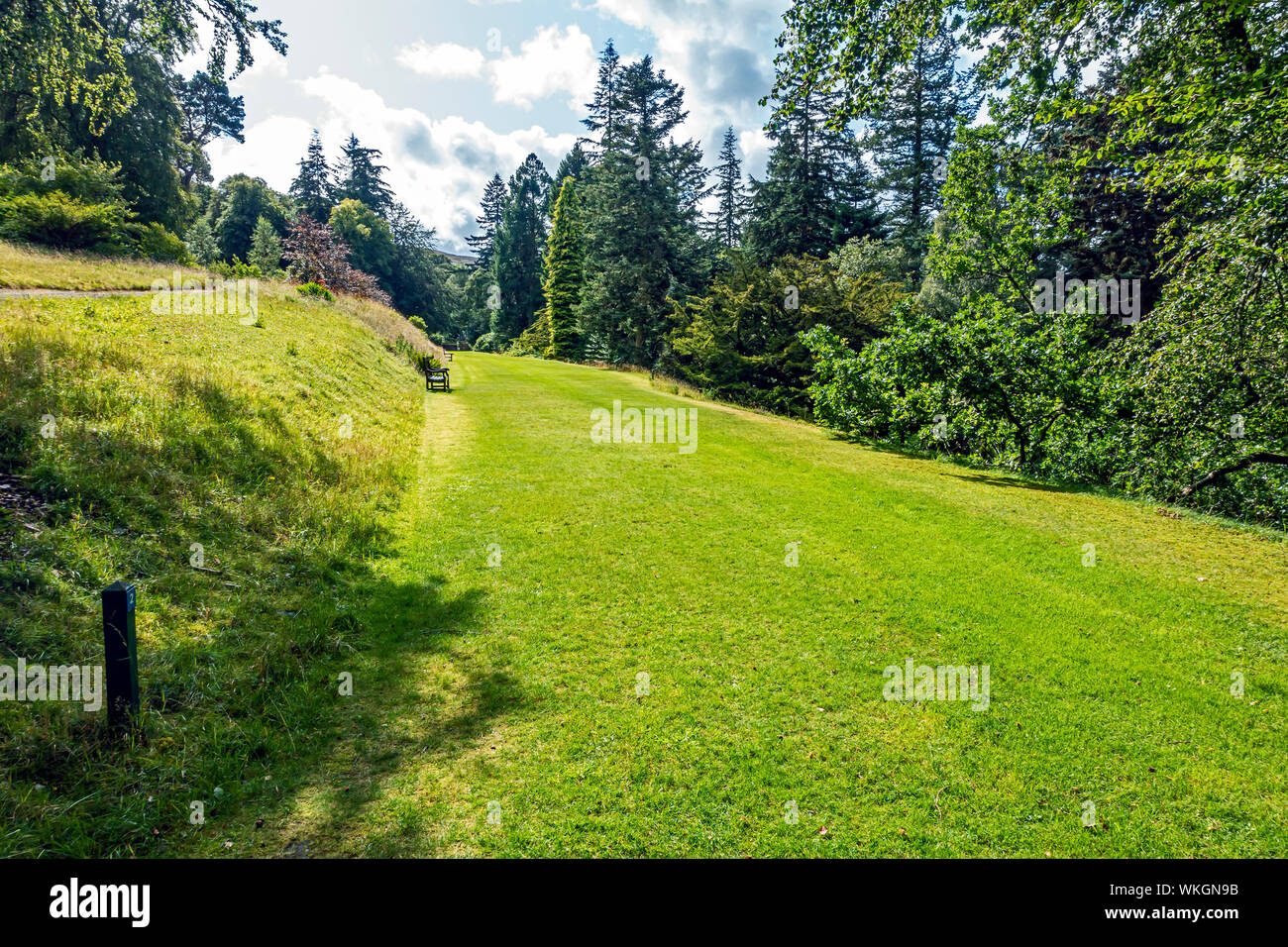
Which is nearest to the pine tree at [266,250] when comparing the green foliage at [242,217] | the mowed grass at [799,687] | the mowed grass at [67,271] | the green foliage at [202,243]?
the green foliage at [202,243]

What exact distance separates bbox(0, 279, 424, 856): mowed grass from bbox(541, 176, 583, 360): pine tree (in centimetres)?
3538

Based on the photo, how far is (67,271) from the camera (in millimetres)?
15086

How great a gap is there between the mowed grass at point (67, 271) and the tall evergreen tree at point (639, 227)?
23705 mm

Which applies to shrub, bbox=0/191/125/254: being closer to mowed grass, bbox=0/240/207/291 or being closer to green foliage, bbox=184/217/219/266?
mowed grass, bbox=0/240/207/291

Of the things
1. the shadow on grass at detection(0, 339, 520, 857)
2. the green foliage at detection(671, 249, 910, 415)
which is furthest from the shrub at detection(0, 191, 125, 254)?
the green foliage at detection(671, 249, 910, 415)

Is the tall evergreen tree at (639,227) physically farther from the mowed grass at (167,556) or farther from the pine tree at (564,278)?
the mowed grass at (167,556)

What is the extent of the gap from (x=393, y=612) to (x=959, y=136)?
18.2 metres

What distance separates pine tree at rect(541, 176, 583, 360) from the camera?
148ft

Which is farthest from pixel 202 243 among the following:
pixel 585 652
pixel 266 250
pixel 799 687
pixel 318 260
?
pixel 799 687

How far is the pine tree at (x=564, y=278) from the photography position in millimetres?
45219

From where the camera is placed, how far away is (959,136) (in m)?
15.0

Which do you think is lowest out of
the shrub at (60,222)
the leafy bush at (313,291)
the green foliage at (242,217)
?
the leafy bush at (313,291)
